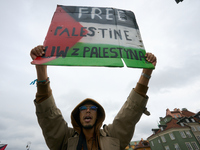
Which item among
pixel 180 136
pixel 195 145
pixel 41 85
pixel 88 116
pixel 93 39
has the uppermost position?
pixel 93 39

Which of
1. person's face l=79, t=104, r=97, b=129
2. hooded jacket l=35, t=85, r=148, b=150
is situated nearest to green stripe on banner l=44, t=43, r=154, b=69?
hooded jacket l=35, t=85, r=148, b=150

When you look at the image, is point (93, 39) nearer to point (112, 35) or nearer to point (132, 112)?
point (112, 35)

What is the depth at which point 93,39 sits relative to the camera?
2.05m

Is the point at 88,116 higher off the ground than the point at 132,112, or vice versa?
the point at 88,116

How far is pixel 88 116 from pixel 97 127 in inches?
14.4

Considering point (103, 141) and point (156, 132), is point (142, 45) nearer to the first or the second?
point (103, 141)

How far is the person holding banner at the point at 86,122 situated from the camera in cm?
199

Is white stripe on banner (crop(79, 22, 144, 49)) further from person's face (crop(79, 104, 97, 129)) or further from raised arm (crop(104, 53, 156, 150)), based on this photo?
person's face (crop(79, 104, 97, 129))

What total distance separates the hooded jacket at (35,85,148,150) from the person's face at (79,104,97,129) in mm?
226

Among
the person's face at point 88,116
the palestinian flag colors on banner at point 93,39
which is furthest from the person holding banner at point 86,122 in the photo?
the palestinian flag colors on banner at point 93,39

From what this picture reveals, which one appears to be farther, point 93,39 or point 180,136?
point 180,136

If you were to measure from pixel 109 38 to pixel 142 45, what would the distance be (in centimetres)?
73

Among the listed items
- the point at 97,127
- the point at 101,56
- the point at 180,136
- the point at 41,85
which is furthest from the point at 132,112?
the point at 180,136

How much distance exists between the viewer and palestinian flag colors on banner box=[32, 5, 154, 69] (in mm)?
1702
